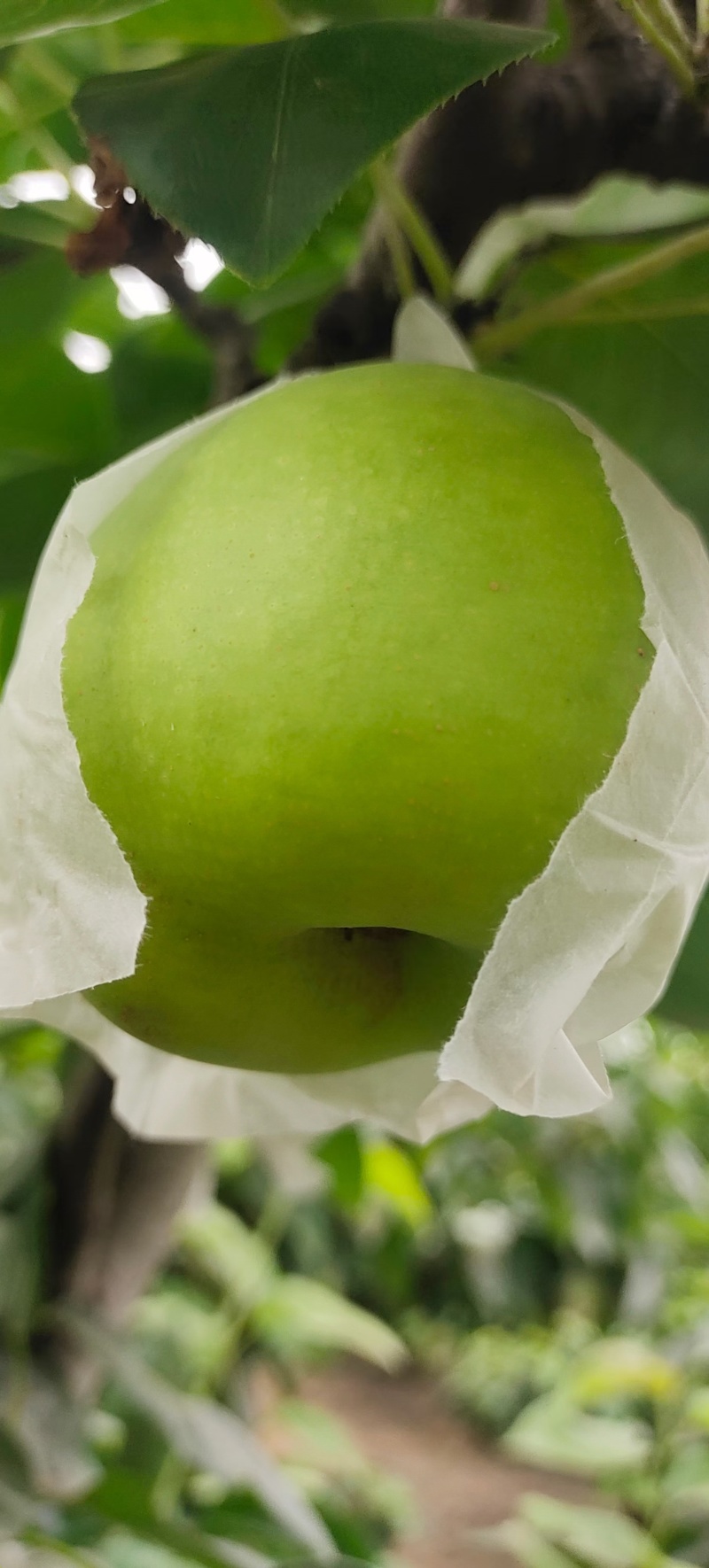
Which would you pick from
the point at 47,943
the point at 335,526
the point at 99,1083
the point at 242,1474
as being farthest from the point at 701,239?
the point at 242,1474

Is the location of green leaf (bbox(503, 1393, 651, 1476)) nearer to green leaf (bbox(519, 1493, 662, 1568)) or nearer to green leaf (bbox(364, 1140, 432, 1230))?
green leaf (bbox(519, 1493, 662, 1568))

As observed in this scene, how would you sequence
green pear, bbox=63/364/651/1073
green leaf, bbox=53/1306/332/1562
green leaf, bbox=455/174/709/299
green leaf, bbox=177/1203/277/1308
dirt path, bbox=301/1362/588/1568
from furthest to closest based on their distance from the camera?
dirt path, bbox=301/1362/588/1568 < green leaf, bbox=177/1203/277/1308 < green leaf, bbox=53/1306/332/1562 < green leaf, bbox=455/174/709/299 < green pear, bbox=63/364/651/1073

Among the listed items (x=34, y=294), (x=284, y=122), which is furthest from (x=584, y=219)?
(x=34, y=294)

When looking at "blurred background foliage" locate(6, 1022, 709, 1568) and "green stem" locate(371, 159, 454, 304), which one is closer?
"green stem" locate(371, 159, 454, 304)

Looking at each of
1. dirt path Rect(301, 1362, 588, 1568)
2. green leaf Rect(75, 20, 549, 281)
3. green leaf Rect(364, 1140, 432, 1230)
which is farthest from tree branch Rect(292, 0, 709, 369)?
dirt path Rect(301, 1362, 588, 1568)

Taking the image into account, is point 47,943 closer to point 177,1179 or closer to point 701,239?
point 701,239
